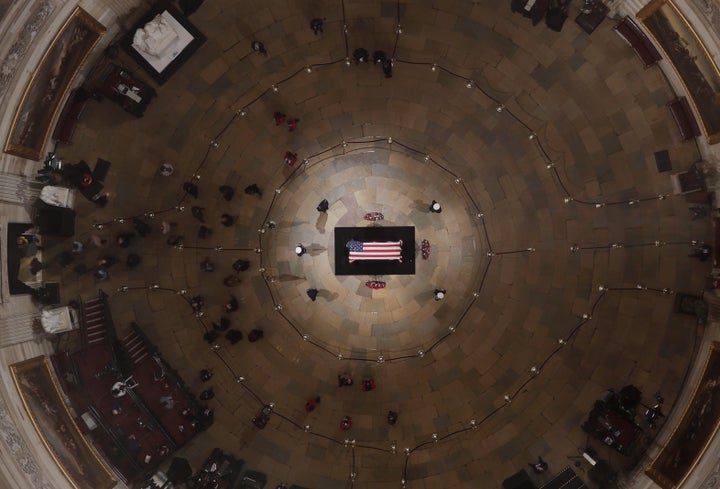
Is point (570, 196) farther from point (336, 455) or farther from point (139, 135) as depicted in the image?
point (139, 135)

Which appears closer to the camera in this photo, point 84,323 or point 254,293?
point 84,323

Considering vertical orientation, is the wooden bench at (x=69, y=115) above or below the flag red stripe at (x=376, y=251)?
above

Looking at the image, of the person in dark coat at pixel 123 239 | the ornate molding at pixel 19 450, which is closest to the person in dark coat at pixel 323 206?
the person in dark coat at pixel 123 239

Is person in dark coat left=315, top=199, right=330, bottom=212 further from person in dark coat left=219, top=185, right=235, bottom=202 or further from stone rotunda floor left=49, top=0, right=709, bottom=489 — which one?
person in dark coat left=219, top=185, right=235, bottom=202

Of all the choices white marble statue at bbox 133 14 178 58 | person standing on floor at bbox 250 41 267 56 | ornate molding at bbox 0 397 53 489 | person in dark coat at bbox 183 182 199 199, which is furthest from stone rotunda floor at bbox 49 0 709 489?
ornate molding at bbox 0 397 53 489

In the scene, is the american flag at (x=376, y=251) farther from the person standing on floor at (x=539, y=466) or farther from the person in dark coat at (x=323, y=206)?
the person standing on floor at (x=539, y=466)

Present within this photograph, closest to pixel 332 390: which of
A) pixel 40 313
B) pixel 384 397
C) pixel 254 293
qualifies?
pixel 384 397
